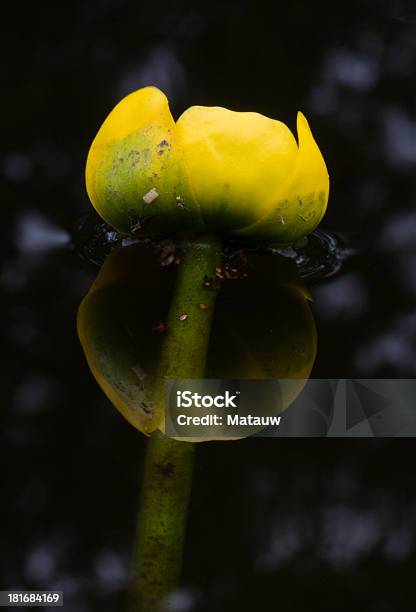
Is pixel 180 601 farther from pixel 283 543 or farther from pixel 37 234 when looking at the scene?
pixel 37 234

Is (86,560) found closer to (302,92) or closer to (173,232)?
(173,232)

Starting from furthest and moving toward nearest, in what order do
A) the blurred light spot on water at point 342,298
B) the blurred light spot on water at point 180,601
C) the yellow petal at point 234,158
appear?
1. the blurred light spot on water at point 342,298
2. the yellow petal at point 234,158
3. the blurred light spot on water at point 180,601

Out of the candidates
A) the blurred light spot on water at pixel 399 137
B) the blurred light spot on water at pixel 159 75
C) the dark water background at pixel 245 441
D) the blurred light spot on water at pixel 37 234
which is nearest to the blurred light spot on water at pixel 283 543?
the dark water background at pixel 245 441

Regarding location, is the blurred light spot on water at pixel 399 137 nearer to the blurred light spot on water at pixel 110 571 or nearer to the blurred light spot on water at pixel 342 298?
the blurred light spot on water at pixel 342 298

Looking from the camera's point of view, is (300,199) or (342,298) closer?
(300,199)

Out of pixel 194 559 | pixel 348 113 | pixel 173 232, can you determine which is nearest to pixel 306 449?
pixel 194 559

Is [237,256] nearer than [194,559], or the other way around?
[194,559]

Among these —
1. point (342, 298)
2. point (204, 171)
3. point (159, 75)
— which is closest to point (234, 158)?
point (204, 171)
